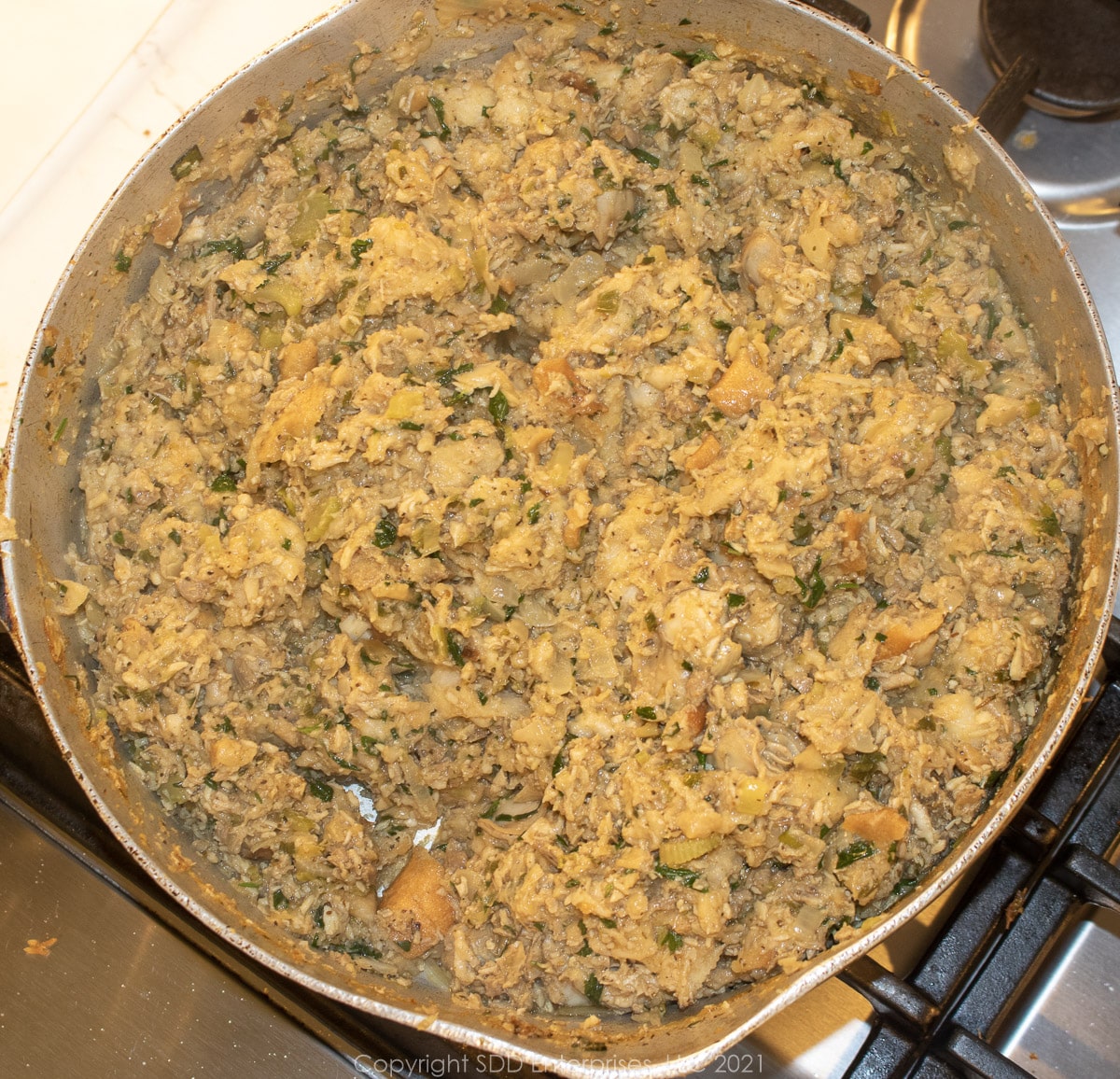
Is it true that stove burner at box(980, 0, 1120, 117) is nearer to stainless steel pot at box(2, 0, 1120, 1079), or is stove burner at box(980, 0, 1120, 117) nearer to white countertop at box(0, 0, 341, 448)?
stainless steel pot at box(2, 0, 1120, 1079)

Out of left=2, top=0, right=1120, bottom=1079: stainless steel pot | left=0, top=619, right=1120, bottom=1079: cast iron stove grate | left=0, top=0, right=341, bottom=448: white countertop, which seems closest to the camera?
left=2, top=0, right=1120, bottom=1079: stainless steel pot

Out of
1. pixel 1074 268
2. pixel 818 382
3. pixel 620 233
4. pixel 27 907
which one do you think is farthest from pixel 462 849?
pixel 1074 268

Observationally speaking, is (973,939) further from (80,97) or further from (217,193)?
(80,97)

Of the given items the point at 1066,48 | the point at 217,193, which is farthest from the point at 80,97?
the point at 1066,48

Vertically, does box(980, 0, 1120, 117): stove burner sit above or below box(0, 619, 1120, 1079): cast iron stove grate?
above

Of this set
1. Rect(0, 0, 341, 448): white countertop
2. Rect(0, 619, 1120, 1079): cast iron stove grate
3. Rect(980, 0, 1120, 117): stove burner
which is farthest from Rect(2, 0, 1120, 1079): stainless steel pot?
Rect(980, 0, 1120, 117): stove burner

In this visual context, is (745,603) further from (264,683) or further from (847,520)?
(264,683)

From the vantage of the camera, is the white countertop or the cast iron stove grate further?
the white countertop
